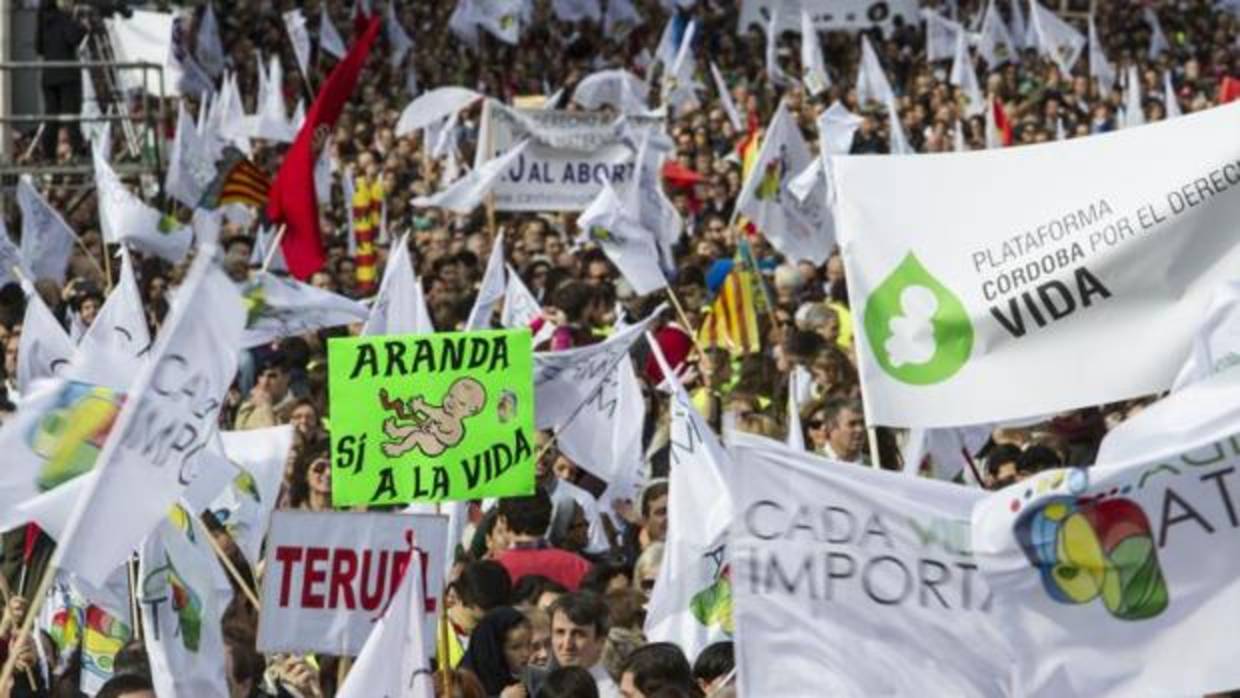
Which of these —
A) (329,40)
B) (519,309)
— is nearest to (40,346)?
(519,309)

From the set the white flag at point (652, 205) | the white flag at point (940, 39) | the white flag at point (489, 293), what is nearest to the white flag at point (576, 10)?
the white flag at point (940, 39)

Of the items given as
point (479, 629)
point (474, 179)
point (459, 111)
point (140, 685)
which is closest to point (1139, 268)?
point (479, 629)

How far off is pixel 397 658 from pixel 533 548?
2829mm

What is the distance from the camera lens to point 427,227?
21.2 m

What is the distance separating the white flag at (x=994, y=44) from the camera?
1222 inches

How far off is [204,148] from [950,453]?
35.8 feet

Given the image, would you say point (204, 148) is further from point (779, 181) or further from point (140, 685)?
point (140, 685)

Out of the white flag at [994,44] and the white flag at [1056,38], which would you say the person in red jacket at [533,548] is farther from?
the white flag at [994,44]

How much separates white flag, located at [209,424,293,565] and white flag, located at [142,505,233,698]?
4.80 feet

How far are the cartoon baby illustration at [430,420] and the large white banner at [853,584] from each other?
2793 millimetres

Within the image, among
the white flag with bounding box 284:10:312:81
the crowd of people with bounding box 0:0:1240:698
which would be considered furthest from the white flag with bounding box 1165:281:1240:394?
the white flag with bounding box 284:10:312:81

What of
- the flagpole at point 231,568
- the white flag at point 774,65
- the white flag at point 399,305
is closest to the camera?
the flagpole at point 231,568

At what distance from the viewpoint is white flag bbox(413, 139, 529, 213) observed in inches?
778

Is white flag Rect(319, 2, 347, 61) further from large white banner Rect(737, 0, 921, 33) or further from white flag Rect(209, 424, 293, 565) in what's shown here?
white flag Rect(209, 424, 293, 565)
